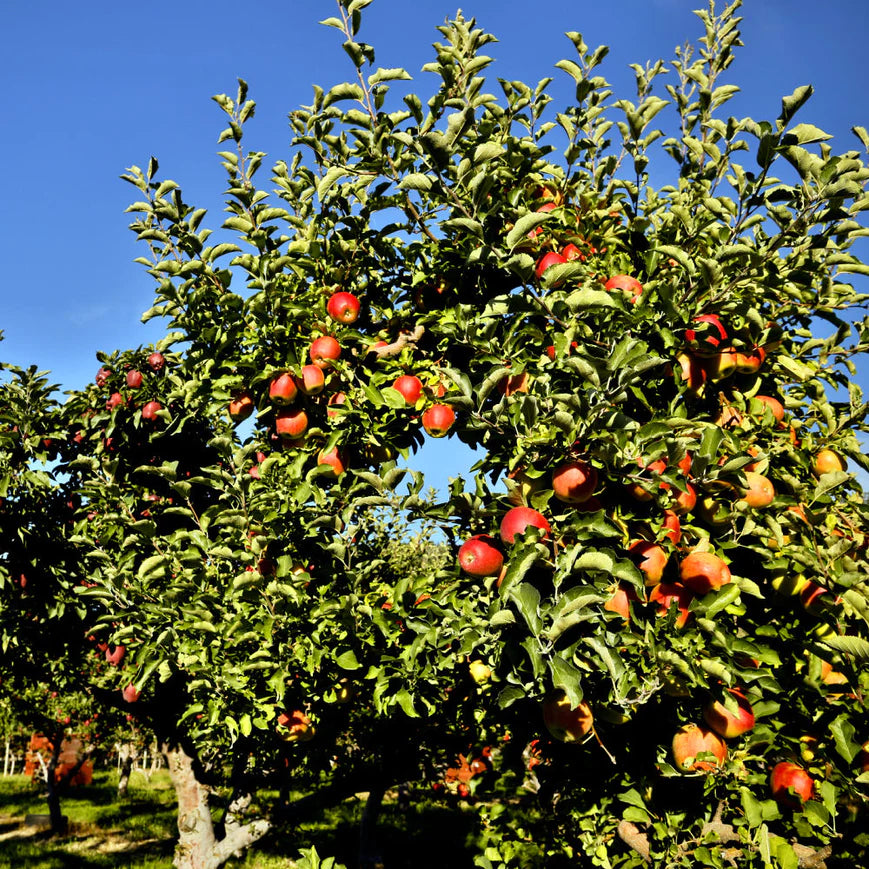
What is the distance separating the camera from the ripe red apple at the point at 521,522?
2812mm

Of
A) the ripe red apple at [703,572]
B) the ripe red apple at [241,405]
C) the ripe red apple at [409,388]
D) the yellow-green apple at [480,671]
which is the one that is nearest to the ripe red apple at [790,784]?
the ripe red apple at [703,572]

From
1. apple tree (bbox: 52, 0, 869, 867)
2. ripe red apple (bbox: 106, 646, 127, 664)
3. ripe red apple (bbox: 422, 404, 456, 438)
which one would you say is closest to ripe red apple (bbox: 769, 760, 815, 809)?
apple tree (bbox: 52, 0, 869, 867)

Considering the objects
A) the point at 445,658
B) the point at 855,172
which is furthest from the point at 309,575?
the point at 855,172

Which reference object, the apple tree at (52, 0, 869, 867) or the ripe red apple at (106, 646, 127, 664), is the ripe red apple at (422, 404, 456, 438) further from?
the ripe red apple at (106, 646, 127, 664)

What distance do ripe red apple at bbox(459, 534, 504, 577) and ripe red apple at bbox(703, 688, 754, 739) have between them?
1.18 metres

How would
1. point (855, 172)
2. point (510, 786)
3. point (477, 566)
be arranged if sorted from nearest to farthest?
1. point (855, 172)
2. point (477, 566)
3. point (510, 786)

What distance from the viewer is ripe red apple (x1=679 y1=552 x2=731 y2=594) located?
2.94 metres

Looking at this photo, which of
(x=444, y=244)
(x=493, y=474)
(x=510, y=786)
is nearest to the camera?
(x=493, y=474)

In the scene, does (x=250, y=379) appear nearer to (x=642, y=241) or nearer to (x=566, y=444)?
(x=566, y=444)

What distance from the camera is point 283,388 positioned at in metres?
3.76

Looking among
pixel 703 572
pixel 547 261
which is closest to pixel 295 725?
pixel 703 572

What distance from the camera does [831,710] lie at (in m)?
3.11

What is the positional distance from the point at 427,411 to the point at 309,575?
1.20 meters

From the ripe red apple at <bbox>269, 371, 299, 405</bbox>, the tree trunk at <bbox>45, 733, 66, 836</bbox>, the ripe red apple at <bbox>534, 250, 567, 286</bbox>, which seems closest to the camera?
Result: the ripe red apple at <bbox>534, 250, 567, 286</bbox>
